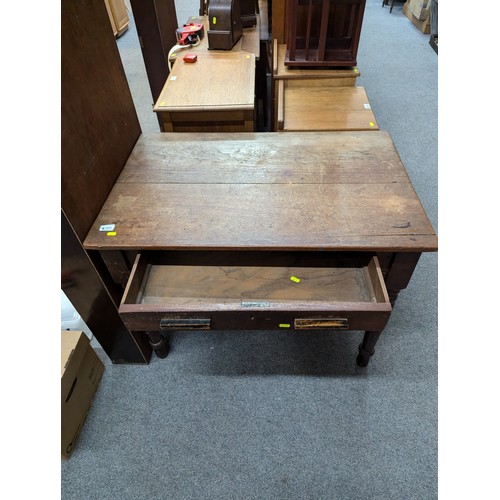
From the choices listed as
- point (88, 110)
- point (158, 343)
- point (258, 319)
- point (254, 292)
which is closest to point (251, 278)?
point (254, 292)

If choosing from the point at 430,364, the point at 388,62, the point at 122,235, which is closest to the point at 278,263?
the point at 122,235

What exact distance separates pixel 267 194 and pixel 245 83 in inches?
34.4

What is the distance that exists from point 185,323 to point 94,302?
12.8 inches

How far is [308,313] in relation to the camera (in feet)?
2.84

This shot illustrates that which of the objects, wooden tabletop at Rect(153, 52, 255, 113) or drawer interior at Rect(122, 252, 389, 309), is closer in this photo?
drawer interior at Rect(122, 252, 389, 309)

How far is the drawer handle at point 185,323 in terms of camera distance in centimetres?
89

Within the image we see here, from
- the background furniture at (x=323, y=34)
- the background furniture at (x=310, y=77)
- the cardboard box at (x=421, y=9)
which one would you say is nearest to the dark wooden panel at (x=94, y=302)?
the background furniture at (x=310, y=77)

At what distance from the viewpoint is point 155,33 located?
199cm

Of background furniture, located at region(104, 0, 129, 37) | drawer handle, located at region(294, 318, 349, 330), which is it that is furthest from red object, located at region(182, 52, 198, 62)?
background furniture, located at region(104, 0, 129, 37)

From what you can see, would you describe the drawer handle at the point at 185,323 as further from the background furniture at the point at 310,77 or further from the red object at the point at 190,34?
the red object at the point at 190,34

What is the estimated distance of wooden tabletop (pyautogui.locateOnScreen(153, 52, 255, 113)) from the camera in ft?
4.87

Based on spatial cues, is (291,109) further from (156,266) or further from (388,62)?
(388,62)

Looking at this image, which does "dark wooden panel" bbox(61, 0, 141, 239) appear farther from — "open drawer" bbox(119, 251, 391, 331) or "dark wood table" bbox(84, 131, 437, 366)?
"open drawer" bbox(119, 251, 391, 331)

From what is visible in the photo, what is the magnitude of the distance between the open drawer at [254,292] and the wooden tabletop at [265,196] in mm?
126
